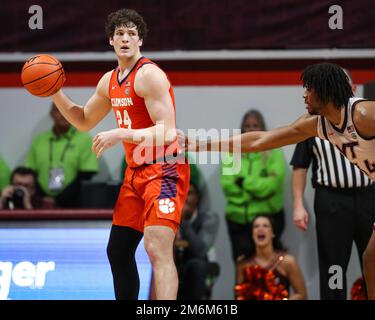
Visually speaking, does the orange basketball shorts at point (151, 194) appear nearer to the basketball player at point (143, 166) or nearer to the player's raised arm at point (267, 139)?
the basketball player at point (143, 166)

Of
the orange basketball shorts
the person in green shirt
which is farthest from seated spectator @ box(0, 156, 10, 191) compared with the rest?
the orange basketball shorts

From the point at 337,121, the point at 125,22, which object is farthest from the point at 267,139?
the point at 125,22

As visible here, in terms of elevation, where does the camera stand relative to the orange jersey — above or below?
above

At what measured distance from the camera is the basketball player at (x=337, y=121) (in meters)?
4.94

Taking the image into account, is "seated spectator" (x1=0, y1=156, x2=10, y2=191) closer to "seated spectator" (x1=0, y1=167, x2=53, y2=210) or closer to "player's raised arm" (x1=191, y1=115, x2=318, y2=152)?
→ "seated spectator" (x1=0, y1=167, x2=53, y2=210)

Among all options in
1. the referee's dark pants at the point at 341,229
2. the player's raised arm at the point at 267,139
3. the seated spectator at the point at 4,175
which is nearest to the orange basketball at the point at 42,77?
the player's raised arm at the point at 267,139

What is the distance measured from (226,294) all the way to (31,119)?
2.63 m

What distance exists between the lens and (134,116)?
530 centimetres

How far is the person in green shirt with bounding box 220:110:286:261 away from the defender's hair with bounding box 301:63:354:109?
113 inches

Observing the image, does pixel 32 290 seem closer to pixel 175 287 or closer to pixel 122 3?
pixel 175 287

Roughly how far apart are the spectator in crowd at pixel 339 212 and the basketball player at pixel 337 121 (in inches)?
35.9

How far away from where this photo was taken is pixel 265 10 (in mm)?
8055

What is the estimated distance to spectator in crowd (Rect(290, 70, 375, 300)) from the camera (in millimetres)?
6156

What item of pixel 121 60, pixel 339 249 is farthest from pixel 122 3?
pixel 339 249
